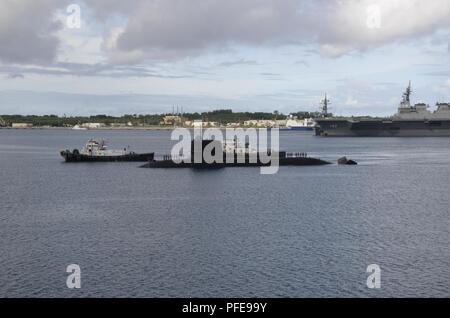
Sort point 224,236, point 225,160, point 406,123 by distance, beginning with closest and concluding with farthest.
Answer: point 224,236
point 225,160
point 406,123

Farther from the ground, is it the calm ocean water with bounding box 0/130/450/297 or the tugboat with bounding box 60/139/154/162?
the tugboat with bounding box 60/139/154/162

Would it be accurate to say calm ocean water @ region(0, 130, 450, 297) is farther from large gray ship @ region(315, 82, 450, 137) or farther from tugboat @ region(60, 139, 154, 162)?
large gray ship @ region(315, 82, 450, 137)

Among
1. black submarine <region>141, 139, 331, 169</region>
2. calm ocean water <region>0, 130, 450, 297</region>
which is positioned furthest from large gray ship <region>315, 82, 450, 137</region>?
calm ocean water <region>0, 130, 450, 297</region>

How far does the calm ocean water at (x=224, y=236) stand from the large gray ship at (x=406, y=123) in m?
91.5

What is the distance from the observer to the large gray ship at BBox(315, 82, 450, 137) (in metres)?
157

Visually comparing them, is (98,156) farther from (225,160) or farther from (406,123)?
(406,123)

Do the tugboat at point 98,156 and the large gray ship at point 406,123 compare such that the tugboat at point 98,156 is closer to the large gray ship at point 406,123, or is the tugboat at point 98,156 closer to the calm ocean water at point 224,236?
the calm ocean water at point 224,236

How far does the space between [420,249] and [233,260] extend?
391 inches

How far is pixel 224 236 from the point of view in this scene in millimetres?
36562

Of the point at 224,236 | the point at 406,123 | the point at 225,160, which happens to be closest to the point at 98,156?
the point at 225,160

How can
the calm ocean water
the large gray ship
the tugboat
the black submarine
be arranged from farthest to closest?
the large gray ship
the tugboat
the black submarine
the calm ocean water

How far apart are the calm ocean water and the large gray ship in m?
91.5

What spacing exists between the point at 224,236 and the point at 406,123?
131253 millimetres

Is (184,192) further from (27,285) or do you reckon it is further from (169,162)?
(27,285)
